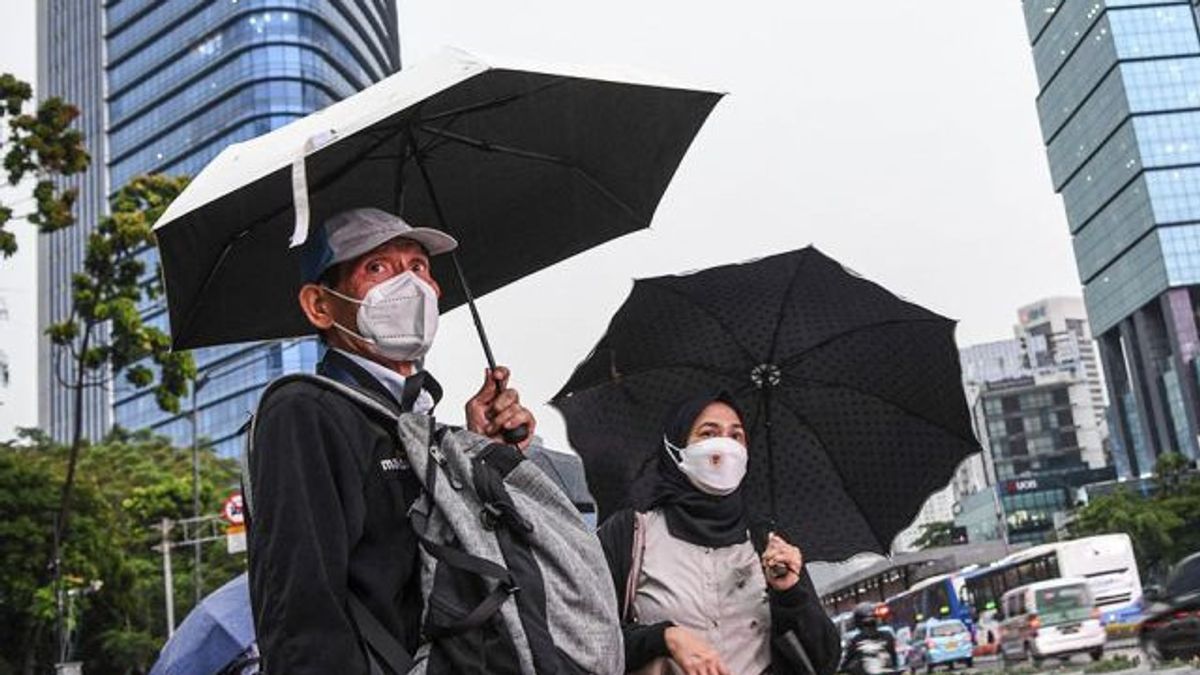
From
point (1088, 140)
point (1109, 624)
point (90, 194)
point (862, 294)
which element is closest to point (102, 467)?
point (1109, 624)

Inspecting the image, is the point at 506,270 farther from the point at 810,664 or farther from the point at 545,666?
the point at 545,666

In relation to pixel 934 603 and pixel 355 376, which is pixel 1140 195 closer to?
pixel 934 603

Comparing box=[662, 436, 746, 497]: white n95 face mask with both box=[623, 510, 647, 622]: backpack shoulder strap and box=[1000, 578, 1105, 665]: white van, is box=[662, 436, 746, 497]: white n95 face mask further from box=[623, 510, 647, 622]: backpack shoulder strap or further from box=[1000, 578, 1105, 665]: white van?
box=[1000, 578, 1105, 665]: white van

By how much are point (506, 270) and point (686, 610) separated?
1.16 meters

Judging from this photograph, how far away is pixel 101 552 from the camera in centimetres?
3269

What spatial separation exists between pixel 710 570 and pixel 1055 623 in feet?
78.5

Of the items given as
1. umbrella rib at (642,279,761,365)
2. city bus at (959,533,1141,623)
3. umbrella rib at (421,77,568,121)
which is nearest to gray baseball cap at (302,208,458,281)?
umbrella rib at (421,77,568,121)

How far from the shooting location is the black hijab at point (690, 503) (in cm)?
365

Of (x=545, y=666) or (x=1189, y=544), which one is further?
(x=1189, y=544)

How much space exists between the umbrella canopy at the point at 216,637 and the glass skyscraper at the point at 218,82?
86.0m

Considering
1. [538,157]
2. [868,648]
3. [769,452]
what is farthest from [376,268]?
[868,648]

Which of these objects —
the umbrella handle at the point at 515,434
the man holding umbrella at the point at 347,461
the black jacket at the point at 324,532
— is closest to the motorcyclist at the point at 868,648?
the umbrella handle at the point at 515,434

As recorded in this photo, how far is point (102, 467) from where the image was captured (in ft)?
172

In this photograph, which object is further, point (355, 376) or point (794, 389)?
point (794, 389)
